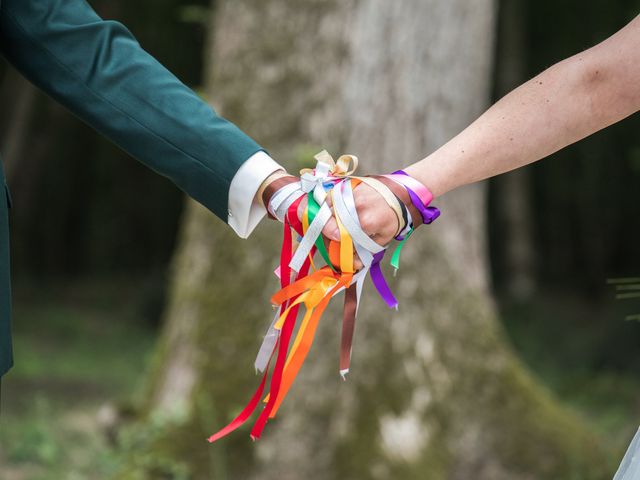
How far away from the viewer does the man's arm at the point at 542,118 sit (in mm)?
1958

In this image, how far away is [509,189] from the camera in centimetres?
1240

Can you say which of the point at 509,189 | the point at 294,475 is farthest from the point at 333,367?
the point at 509,189

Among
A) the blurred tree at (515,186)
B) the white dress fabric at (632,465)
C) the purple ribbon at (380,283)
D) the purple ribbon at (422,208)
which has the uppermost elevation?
the blurred tree at (515,186)

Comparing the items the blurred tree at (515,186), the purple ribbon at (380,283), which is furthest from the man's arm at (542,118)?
the blurred tree at (515,186)

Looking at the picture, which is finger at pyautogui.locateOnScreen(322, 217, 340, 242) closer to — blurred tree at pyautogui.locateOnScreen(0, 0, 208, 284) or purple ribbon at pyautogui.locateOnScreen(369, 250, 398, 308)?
purple ribbon at pyautogui.locateOnScreen(369, 250, 398, 308)

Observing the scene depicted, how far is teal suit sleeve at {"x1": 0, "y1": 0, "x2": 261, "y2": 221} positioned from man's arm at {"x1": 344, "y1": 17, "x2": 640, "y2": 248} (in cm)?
32

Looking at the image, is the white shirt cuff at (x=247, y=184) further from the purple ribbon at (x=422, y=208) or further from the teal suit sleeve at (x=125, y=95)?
the purple ribbon at (x=422, y=208)

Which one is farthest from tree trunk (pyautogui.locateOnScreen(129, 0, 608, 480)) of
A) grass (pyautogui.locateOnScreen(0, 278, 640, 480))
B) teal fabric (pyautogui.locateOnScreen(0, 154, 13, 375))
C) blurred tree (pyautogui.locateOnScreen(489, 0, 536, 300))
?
blurred tree (pyautogui.locateOnScreen(489, 0, 536, 300))

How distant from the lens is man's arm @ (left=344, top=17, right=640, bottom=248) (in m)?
1.96

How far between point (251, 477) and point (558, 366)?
5.56m

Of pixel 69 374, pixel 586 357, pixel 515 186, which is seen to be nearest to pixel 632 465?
pixel 69 374

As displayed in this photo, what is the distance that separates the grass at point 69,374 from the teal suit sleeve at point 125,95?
2754mm

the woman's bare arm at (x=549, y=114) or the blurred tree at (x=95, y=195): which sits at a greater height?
the blurred tree at (x=95, y=195)

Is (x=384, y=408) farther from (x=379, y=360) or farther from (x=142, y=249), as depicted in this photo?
(x=142, y=249)
